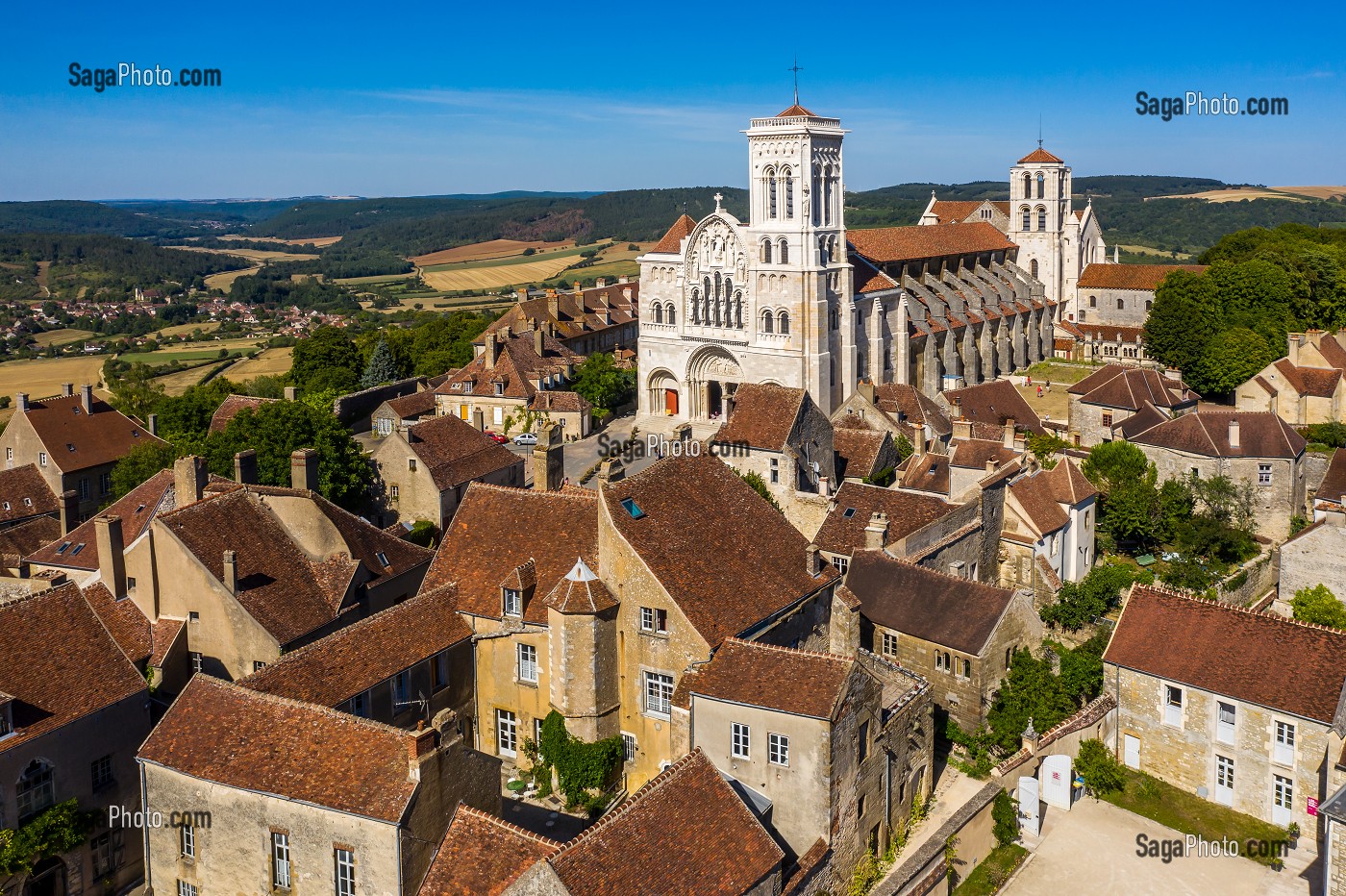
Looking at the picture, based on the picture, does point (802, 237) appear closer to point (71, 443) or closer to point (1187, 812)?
point (71, 443)

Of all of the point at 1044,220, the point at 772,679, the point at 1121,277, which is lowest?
the point at 772,679

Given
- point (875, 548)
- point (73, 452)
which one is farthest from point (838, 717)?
point (73, 452)

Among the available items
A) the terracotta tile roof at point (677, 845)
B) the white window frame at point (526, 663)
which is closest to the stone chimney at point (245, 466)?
the white window frame at point (526, 663)

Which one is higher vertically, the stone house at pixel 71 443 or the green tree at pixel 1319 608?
the stone house at pixel 71 443

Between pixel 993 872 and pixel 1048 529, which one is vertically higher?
pixel 1048 529

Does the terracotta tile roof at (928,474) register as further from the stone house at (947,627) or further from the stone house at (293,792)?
the stone house at (293,792)

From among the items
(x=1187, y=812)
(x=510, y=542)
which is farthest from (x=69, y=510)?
(x=1187, y=812)

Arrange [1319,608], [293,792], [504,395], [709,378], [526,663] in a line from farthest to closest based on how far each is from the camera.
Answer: [709,378], [504,395], [1319,608], [526,663], [293,792]
